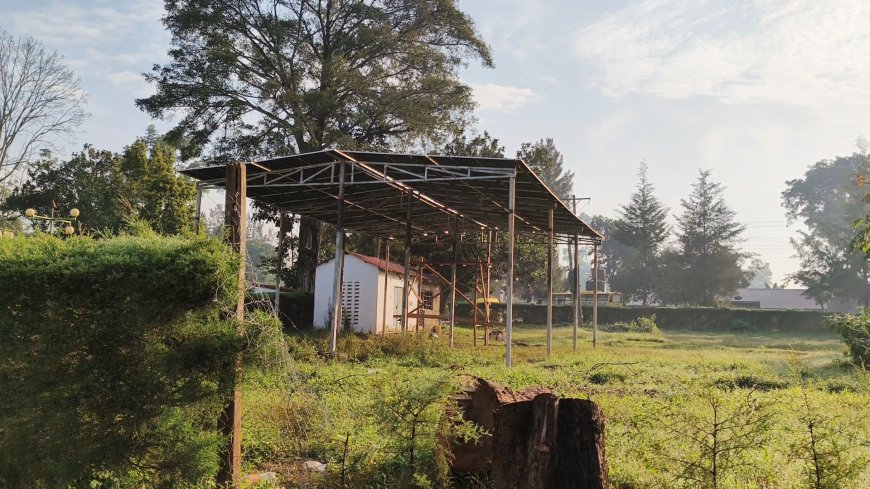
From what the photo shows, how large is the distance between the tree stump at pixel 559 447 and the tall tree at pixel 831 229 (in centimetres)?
3637

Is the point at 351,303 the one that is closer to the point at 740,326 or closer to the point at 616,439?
the point at 616,439

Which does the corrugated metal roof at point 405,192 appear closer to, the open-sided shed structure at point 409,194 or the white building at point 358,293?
the open-sided shed structure at point 409,194

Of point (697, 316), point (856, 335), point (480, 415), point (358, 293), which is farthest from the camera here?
point (697, 316)

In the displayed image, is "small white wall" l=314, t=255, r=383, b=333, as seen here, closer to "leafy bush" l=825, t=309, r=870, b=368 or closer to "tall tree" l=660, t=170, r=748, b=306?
"leafy bush" l=825, t=309, r=870, b=368

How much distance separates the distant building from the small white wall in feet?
162

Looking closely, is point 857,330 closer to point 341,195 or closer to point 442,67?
point 341,195

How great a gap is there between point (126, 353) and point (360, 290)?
19.2 m

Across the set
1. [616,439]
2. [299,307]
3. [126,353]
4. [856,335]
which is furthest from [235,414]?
[299,307]

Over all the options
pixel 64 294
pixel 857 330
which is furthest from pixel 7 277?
pixel 857 330

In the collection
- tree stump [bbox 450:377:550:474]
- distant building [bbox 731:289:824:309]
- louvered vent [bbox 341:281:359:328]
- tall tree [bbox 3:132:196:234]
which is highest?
tall tree [bbox 3:132:196:234]

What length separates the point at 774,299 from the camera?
66500 mm

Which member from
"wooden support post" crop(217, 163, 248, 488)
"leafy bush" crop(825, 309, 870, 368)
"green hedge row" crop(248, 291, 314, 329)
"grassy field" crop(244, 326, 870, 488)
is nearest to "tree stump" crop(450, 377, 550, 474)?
"grassy field" crop(244, 326, 870, 488)

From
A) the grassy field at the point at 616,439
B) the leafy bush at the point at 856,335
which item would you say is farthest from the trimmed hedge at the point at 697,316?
the grassy field at the point at 616,439

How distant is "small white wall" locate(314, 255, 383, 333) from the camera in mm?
23375
